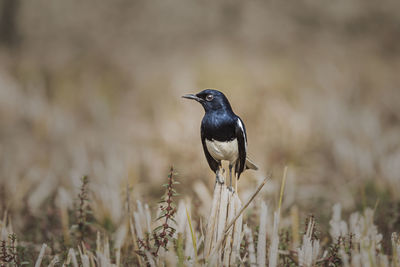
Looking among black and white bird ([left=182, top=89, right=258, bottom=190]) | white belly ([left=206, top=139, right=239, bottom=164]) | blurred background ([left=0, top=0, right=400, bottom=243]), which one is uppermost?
blurred background ([left=0, top=0, right=400, bottom=243])

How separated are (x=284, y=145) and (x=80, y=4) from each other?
6940mm

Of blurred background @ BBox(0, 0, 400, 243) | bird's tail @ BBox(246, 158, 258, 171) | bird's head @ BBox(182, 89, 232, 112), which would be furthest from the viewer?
blurred background @ BBox(0, 0, 400, 243)

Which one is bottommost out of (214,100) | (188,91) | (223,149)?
(223,149)

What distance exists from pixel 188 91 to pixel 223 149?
16.7 feet

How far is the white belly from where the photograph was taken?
205 centimetres

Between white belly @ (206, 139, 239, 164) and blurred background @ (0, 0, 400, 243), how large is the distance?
1.57m

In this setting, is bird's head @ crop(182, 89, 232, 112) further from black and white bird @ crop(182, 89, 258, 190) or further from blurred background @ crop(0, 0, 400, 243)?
blurred background @ crop(0, 0, 400, 243)

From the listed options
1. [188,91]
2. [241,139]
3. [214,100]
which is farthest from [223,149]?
[188,91]

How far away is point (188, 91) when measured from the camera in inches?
278

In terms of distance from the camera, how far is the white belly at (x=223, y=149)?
6.73ft

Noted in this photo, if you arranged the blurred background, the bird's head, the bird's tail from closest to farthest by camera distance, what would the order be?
the bird's head → the bird's tail → the blurred background

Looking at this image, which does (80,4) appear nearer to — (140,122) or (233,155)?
(140,122)

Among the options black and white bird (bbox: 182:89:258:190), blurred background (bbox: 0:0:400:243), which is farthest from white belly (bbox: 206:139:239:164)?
blurred background (bbox: 0:0:400:243)

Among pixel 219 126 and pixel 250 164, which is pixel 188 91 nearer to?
pixel 250 164
